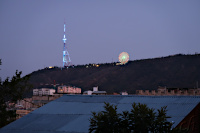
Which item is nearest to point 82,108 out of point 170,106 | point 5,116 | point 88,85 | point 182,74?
point 170,106

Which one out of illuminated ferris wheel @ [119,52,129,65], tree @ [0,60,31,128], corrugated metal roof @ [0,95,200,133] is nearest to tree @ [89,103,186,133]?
corrugated metal roof @ [0,95,200,133]

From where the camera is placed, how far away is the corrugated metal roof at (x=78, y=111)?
2564 cm

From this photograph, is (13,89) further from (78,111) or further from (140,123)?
(140,123)

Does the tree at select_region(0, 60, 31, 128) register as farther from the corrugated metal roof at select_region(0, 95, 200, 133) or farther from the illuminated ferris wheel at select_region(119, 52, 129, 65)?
the illuminated ferris wheel at select_region(119, 52, 129, 65)

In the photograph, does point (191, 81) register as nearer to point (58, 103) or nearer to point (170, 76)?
point (170, 76)

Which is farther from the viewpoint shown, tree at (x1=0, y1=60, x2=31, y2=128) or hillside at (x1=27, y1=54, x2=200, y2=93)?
hillside at (x1=27, y1=54, x2=200, y2=93)

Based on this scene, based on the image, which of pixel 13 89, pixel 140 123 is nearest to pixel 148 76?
pixel 13 89

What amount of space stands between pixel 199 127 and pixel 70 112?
8.25 metres

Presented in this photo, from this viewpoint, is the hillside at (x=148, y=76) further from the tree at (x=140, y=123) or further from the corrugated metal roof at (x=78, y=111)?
the tree at (x=140, y=123)

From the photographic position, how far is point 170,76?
16812 cm

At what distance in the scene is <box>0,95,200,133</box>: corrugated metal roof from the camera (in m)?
25.6

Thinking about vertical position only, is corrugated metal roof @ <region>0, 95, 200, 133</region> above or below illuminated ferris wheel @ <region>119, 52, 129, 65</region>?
below

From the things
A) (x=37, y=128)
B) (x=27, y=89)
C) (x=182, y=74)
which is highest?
(x=182, y=74)

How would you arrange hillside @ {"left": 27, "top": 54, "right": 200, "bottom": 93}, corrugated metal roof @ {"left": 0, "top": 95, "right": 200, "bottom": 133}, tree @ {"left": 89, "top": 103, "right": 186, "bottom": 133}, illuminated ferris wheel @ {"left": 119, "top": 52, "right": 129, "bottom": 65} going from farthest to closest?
hillside @ {"left": 27, "top": 54, "right": 200, "bottom": 93}, illuminated ferris wheel @ {"left": 119, "top": 52, "right": 129, "bottom": 65}, corrugated metal roof @ {"left": 0, "top": 95, "right": 200, "bottom": 133}, tree @ {"left": 89, "top": 103, "right": 186, "bottom": 133}
